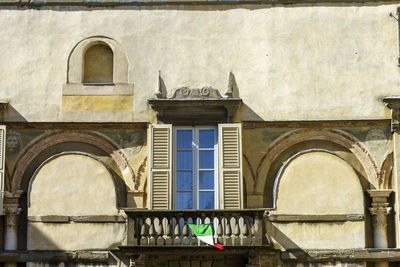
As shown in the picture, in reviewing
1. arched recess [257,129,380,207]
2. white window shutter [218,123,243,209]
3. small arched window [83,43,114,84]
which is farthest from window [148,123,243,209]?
small arched window [83,43,114,84]

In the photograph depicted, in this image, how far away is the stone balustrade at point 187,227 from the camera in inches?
748

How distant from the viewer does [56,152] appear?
803 inches

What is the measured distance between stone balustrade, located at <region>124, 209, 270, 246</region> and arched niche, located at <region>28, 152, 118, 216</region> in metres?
0.99

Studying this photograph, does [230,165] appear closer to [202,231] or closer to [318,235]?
[202,231]

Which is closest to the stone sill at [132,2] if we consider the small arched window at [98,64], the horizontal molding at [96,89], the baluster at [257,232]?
the small arched window at [98,64]

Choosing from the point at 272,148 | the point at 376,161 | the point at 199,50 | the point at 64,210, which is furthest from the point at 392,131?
the point at 64,210

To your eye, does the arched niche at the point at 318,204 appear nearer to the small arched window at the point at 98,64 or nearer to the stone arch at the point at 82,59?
the stone arch at the point at 82,59

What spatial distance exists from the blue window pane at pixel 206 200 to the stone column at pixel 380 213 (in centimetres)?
332

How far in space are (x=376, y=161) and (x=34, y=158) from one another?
7.27 meters

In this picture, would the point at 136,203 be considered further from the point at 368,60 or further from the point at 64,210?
the point at 368,60

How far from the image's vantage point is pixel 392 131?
2025cm

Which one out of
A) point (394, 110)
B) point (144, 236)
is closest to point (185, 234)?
point (144, 236)

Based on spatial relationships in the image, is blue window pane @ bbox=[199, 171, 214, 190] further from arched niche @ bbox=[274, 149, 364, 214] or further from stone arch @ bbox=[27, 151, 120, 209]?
stone arch @ bbox=[27, 151, 120, 209]

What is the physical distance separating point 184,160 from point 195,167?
0.29 meters
